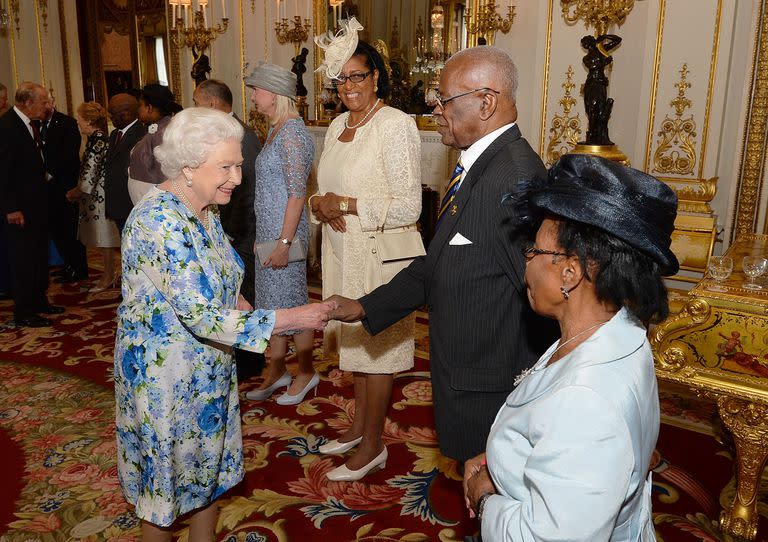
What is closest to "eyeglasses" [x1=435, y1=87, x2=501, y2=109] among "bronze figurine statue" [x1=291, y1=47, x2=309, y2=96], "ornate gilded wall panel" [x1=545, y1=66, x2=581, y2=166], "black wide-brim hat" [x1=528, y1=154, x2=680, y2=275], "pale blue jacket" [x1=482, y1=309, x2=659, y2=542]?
"black wide-brim hat" [x1=528, y1=154, x2=680, y2=275]

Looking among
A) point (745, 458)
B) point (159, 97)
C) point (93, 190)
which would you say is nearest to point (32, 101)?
point (93, 190)

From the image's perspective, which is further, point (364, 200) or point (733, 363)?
point (364, 200)

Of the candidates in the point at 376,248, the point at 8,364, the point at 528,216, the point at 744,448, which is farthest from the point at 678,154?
the point at 8,364

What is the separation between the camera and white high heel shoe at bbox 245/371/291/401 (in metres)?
3.88

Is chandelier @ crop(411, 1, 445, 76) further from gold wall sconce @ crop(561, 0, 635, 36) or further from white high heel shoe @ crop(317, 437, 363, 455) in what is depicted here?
white high heel shoe @ crop(317, 437, 363, 455)

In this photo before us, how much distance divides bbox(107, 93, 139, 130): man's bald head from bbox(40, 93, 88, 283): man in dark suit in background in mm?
846

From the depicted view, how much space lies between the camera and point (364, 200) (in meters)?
2.77

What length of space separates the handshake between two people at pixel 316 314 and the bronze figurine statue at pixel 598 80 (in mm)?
3803

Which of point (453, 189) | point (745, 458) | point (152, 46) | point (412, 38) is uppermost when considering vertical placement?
point (152, 46)

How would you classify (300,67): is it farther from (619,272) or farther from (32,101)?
(619,272)

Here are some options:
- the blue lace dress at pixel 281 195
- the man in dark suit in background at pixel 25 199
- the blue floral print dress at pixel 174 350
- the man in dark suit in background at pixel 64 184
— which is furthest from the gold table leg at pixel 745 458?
the man in dark suit in background at pixel 64 184

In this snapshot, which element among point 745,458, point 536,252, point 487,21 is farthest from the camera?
point 487,21

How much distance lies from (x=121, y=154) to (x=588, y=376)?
15.5ft

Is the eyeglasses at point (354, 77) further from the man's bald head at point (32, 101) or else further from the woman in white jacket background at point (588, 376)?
the man's bald head at point (32, 101)
